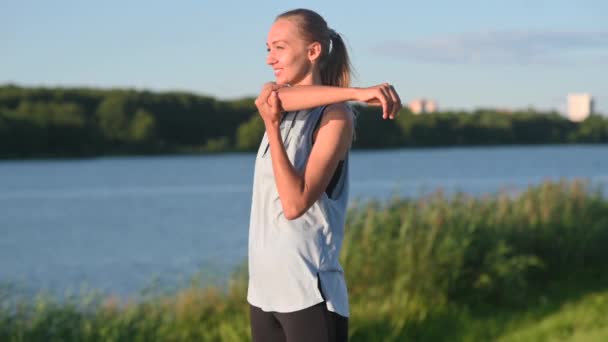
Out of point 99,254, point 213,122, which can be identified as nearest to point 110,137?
point 213,122

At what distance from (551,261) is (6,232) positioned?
62.5 feet

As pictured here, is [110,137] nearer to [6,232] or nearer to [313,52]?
[6,232]

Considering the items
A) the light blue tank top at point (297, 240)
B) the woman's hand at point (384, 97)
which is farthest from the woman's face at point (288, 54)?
the woman's hand at point (384, 97)

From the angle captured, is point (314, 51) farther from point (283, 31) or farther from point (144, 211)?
point (144, 211)

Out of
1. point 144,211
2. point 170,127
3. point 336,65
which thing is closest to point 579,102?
point 170,127

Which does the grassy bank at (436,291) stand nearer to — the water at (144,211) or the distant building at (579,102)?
the water at (144,211)

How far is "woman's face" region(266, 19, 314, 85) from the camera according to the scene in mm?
2113

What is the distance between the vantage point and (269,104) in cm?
203

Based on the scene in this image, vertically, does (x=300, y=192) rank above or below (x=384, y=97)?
below

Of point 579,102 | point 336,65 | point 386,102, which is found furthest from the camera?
point 579,102

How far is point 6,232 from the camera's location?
83.6ft

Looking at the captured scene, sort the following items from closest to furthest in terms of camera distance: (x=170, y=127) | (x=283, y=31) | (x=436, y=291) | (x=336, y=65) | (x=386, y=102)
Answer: (x=386, y=102), (x=283, y=31), (x=336, y=65), (x=436, y=291), (x=170, y=127)

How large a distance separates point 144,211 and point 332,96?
30.4 metres

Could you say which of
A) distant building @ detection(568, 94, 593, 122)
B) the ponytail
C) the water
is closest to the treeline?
the water
